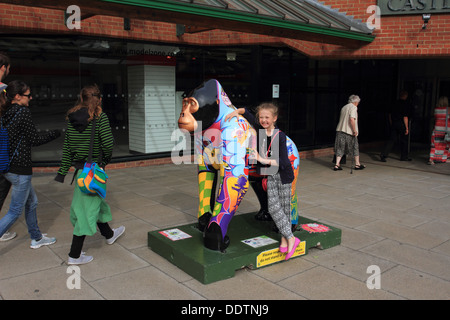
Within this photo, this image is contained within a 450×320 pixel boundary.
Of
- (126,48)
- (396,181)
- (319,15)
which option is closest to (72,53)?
(126,48)

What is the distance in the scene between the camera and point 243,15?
6262 millimetres

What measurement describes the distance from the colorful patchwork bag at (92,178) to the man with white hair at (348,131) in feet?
20.8

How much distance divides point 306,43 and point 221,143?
6.37m

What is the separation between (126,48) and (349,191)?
5.42 m

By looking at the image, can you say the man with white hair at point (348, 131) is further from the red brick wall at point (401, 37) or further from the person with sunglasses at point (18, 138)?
the person with sunglasses at point (18, 138)

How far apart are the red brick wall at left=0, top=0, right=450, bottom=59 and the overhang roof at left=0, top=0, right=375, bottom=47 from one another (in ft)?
0.97

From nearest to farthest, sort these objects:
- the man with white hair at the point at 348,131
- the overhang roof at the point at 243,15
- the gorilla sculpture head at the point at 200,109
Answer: the gorilla sculpture head at the point at 200,109 < the overhang roof at the point at 243,15 < the man with white hair at the point at 348,131

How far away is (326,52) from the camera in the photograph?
9.44m

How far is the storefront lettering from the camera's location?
320 inches

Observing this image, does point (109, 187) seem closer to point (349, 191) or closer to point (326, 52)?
point (349, 191)

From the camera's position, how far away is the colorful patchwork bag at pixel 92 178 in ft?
12.6

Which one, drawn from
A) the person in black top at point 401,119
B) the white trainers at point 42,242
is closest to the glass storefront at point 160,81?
the person in black top at point 401,119

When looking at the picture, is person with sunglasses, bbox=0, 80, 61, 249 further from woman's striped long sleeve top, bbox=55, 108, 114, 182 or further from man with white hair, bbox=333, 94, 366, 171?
man with white hair, bbox=333, 94, 366, 171

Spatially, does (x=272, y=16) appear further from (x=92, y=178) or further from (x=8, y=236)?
(x=8, y=236)
